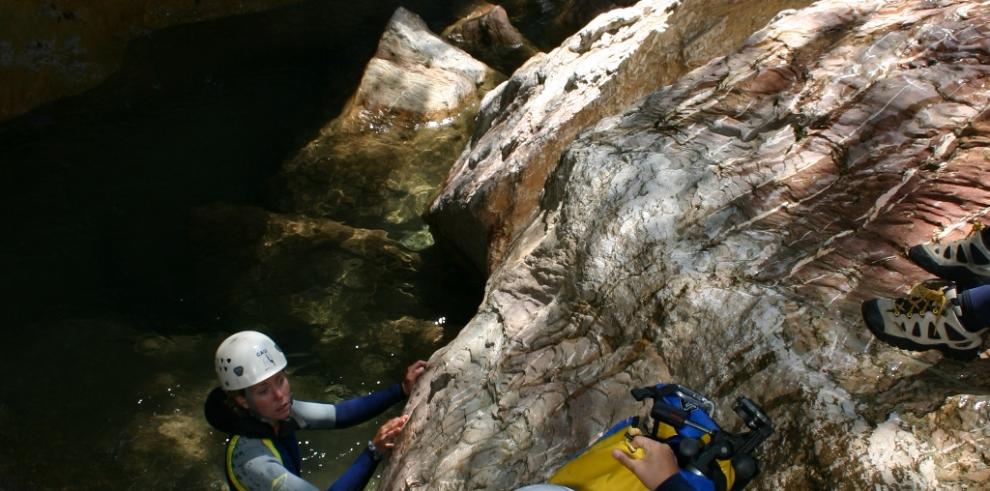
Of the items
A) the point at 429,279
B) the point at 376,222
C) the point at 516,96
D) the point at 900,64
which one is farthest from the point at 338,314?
the point at 900,64

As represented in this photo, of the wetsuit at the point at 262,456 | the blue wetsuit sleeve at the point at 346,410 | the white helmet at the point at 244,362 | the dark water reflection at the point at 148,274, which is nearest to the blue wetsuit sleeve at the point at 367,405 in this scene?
the blue wetsuit sleeve at the point at 346,410

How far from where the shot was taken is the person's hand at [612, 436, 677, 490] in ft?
8.34

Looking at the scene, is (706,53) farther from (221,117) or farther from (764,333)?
(221,117)

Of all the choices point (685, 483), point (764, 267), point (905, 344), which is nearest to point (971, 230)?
point (905, 344)

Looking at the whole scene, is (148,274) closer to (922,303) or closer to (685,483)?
(685,483)

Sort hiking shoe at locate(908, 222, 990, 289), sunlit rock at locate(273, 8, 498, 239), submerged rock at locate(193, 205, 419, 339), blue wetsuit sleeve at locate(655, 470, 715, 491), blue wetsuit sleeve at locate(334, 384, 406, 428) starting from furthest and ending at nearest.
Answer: sunlit rock at locate(273, 8, 498, 239) < submerged rock at locate(193, 205, 419, 339) < blue wetsuit sleeve at locate(334, 384, 406, 428) < hiking shoe at locate(908, 222, 990, 289) < blue wetsuit sleeve at locate(655, 470, 715, 491)

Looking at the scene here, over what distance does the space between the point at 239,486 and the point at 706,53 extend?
381 centimetres

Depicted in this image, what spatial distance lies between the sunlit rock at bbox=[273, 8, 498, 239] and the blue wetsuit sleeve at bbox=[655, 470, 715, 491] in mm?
5025

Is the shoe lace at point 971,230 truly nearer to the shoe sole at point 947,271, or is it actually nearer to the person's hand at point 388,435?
the shoe sole at point 947,271

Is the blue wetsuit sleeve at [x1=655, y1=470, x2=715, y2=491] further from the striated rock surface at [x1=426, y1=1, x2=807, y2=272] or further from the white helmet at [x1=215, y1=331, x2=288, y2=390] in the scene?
the striated rock surface at [x1=426, y1=1, x2=807, y2=272]

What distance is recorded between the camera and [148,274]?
7133 mm

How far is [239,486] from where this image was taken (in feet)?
12.9

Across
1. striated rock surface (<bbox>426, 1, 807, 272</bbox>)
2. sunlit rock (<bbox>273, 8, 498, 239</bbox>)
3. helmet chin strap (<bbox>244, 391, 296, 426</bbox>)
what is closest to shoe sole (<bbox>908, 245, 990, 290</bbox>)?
striated rock surface (<bbox>426, 1, 807, 272</bbox>)

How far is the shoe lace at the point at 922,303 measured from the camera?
311 centimetres
